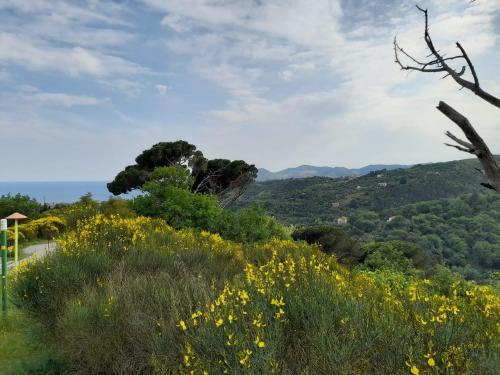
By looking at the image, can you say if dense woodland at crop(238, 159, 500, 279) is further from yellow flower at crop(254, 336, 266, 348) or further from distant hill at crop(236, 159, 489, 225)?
yellow flower at crop(254, 336, 266, 348)

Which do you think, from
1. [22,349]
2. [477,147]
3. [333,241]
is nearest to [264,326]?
[477,147]

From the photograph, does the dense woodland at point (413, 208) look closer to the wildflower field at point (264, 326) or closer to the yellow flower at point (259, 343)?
the wildflower field at point (264, 326)

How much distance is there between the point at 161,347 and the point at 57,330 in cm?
237

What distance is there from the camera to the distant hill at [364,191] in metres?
82.1

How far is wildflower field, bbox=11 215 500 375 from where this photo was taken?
3043 mm

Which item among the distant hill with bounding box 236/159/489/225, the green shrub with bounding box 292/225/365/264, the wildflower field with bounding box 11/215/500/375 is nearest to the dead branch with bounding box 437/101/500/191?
the wildflower field with bounding box 11/215/500/375

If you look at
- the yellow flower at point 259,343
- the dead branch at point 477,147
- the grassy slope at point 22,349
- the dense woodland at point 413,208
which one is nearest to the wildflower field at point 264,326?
the yellow flower at point 259,343

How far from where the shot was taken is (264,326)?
3.54 m

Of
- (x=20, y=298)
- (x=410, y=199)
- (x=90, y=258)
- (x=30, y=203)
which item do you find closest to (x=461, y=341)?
(x=90, y=258)

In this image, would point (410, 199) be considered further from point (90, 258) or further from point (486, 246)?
point (90, 258)

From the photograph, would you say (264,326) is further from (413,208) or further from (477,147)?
(413,208)

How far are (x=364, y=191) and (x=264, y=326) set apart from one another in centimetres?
9804

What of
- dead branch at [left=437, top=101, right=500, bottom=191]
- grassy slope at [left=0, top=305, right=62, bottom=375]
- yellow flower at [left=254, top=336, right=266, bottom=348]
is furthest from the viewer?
grassy slope at [left=0, top=305, right=62, bottom=375]

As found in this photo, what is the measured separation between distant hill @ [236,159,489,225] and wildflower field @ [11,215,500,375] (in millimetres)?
65844
